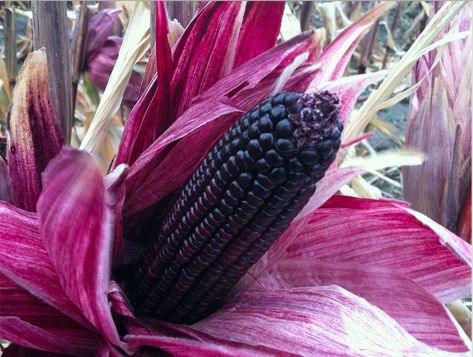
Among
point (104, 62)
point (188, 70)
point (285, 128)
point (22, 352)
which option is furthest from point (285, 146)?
point (104, 62)

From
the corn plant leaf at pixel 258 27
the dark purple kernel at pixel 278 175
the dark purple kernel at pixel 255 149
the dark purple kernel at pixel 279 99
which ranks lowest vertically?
the dark purple kernel at pixel 278 175

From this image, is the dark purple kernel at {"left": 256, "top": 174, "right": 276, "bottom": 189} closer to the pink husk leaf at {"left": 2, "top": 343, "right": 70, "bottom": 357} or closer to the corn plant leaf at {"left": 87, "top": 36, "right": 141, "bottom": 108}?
the pink husk leaf at {"left": 2, "top": 343, "right": 70, "bottom": 357}

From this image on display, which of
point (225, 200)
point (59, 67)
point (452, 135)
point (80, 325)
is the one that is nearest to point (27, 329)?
point (80, 325)

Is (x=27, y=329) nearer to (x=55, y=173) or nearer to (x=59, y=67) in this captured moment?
(x=55, y=173)

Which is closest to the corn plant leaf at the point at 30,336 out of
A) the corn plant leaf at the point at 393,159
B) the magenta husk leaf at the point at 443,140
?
the corn plant leaf at the point at 393,159

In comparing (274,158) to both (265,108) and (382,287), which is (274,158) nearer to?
(265,108)

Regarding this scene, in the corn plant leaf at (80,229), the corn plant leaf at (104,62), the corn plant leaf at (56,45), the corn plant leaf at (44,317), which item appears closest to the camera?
the corn plant leaf at (80,229)

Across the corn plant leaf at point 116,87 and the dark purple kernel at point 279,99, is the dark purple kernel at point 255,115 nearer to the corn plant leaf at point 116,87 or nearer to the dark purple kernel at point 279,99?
the dark purple kernel at point 279,99

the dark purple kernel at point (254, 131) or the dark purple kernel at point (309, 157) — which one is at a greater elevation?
the dark purple kernel at point (254, 131)
